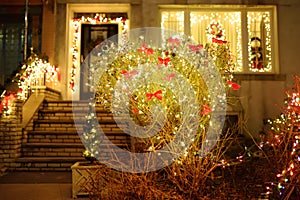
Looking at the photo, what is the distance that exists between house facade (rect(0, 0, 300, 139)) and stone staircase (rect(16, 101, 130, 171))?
1.66m

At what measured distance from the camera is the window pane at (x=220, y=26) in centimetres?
1077

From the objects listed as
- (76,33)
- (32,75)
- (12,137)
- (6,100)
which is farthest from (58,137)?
(76,33)

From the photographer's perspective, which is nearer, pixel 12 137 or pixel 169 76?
pixel 169 76

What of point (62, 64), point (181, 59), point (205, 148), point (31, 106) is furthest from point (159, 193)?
point (62, 64)

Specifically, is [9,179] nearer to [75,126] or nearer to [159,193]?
[75,126]

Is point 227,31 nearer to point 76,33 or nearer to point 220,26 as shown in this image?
point 220,26

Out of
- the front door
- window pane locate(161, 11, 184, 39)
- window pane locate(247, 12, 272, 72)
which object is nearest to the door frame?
the front door

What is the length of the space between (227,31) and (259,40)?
3.71 ft

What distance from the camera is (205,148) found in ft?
14.4

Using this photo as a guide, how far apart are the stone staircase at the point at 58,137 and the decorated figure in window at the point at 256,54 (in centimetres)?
520

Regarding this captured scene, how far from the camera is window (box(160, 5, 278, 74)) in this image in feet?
35.1

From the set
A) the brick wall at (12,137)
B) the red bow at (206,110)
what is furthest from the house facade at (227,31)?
the red bow at (206,110)

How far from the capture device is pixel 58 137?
8.14m

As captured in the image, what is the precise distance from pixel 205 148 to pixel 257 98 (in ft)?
21.3
